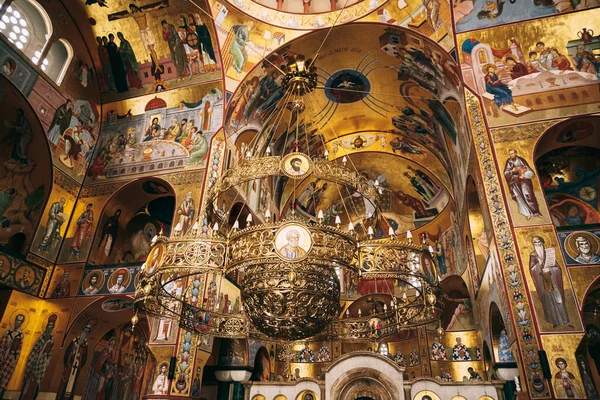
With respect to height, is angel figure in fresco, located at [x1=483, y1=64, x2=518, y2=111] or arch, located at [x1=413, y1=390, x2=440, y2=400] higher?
angel figure in fresco, located at [x1=483, y1=64, x2=518, y2=111]

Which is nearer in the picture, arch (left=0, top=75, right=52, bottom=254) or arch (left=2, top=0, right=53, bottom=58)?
arch (left=0, top=75, right=52, bottom=254)

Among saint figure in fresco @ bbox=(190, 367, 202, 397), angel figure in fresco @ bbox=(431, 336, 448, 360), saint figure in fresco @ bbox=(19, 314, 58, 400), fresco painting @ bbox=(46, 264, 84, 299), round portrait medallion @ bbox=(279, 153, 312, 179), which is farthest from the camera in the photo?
angel figure in fresco @ bbox=(431, 336, 448, 360)

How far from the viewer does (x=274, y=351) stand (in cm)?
1429

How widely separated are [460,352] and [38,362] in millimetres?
13365

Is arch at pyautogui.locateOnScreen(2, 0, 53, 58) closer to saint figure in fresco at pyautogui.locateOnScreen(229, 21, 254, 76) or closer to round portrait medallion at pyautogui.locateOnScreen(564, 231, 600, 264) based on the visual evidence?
saint figure in fresco at pyautogui.locateOnScreen(229, 21, 254, 76)

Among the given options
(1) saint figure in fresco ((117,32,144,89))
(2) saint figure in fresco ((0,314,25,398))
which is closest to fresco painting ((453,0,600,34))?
(1) saint figure in fresco ((117,32,144,89))

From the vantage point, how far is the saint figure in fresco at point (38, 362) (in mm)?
9219

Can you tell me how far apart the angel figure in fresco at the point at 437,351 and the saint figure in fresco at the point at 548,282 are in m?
8.58

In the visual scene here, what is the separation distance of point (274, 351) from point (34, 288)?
7.83 meters

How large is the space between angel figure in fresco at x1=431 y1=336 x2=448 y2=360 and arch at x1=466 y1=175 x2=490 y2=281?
16.0 ft

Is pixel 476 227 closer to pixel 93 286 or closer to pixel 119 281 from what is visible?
pixel 119 281

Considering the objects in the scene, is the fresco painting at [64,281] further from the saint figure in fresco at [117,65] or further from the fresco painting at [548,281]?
the fresco painting at [548,281]

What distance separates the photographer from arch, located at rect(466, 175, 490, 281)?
10.7 metres

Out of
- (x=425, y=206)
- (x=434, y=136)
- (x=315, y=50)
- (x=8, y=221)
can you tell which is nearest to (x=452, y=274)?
(x=425, y=206)
